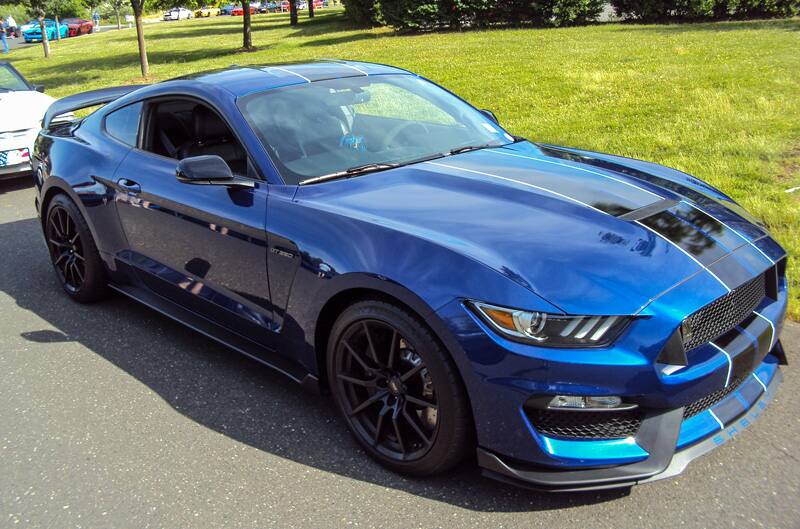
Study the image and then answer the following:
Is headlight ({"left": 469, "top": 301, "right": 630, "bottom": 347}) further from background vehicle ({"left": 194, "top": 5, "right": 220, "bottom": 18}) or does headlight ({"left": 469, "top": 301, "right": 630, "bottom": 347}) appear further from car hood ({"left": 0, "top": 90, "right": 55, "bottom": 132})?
background vehicle ({"left": 194, "top": 5, "right": 220, "bottom": 18})

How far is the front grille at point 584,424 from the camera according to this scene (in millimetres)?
2461

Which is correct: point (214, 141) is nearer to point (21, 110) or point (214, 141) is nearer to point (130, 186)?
point (130, 186)

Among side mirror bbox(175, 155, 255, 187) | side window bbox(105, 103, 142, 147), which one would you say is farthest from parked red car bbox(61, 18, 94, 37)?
side mirror bbox(175, 155, 255, 187)

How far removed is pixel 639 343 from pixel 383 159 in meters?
1.77

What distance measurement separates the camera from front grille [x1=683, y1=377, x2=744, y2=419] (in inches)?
101

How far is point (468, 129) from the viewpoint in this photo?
13.9 ft

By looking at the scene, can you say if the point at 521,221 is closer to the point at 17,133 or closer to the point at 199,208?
the point at 199,208

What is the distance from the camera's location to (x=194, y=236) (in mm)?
3721

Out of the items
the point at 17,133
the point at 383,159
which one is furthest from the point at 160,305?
the point at 17,133

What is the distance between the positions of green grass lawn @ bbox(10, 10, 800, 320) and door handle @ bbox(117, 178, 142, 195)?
3960mm

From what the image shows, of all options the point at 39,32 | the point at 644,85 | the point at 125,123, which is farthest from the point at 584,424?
the point at 39,32

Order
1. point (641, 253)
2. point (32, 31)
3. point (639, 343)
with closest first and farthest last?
point (639, 343) < point (641, 253) < point (32, 31)

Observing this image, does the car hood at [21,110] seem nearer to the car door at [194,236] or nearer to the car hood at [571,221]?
the car door at [194,236]

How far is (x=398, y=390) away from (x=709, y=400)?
3.85 ft
